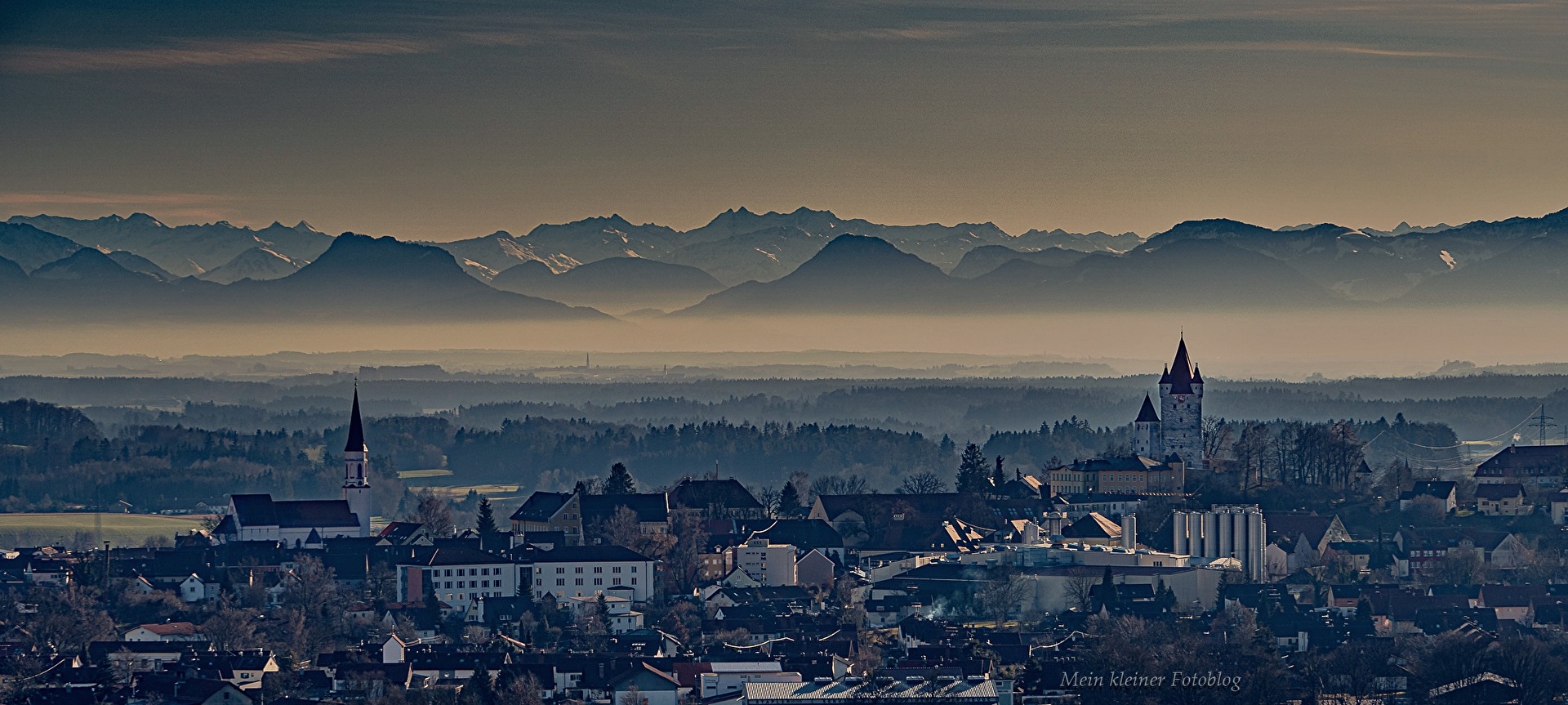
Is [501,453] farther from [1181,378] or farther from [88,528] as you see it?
[1181,378]

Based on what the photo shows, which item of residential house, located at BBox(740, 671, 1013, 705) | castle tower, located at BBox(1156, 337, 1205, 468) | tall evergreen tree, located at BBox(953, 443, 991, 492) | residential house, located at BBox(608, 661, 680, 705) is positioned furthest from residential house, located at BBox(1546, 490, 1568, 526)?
residential house, located at BBox(608, 661, 680, 705)

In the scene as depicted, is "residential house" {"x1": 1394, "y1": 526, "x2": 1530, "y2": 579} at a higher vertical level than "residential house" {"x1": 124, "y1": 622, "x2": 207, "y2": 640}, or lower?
higher

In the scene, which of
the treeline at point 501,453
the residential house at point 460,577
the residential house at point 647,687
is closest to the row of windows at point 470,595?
the residential house at point 460,577

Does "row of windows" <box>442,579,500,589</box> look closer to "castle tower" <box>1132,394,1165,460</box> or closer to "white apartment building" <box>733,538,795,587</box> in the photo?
"white apartment building" <box>733,538,795,587</box>

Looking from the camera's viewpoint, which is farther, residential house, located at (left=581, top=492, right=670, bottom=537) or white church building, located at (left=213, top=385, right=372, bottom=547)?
white church building, located at (left=213, top=385, right=372, bottom=547)

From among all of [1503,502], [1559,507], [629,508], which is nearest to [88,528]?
[629,508]

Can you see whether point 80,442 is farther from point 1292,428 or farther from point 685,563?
point 685,563

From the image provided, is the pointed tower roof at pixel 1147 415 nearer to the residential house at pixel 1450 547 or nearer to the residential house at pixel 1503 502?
the residential house at pixel 1503 502

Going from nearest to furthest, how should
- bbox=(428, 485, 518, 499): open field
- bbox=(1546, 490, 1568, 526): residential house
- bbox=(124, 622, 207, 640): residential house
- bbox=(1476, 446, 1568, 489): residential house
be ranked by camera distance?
bbox=(124, 622, 207, 640): residential house < bbox=(1546, 490, 1568, 526): residential house < bbox=(1476, 446, 1568, 489): residential house < bbox=(428, 485, 518, 499): open field
